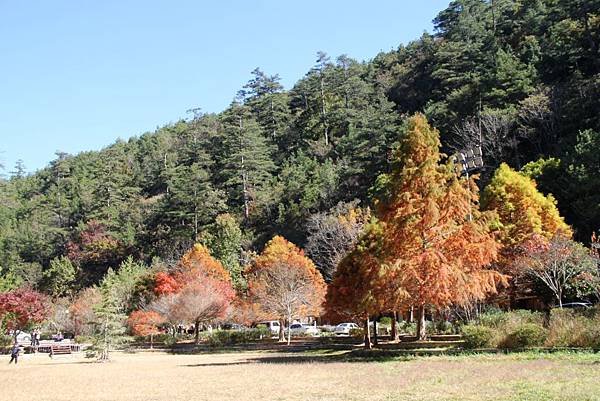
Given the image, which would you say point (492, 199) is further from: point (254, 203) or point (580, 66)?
point (254, 203)

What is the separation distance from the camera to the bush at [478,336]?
25.4 metres

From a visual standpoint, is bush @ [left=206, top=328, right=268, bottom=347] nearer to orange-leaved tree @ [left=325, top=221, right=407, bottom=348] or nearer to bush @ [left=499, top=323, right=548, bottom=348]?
orange-leaved tree @ [left=325, top=221, right=407, bottom=348]

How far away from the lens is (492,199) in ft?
142

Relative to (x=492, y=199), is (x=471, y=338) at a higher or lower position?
lower

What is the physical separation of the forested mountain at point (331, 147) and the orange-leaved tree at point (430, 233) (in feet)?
70.8

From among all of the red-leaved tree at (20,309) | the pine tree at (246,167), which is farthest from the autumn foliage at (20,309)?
the pine tree at (246,167)

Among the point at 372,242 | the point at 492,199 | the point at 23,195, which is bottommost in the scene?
the point at 372,242

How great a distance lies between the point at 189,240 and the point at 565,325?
6912 cm

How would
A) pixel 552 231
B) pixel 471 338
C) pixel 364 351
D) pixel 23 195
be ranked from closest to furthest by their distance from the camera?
pixel 471 338 → pixel 364 351 → pixel 552 231 → pixel 23 195

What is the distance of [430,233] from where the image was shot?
1098 inches

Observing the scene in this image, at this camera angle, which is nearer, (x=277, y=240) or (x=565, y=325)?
(x=565, y=325)

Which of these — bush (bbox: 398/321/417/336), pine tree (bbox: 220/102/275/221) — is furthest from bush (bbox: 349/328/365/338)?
pine tree (bbox: 220/102/275/221)

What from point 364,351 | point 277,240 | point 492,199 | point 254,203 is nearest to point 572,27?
point 492,199

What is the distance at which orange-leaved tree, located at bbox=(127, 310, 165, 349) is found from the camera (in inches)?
2216
